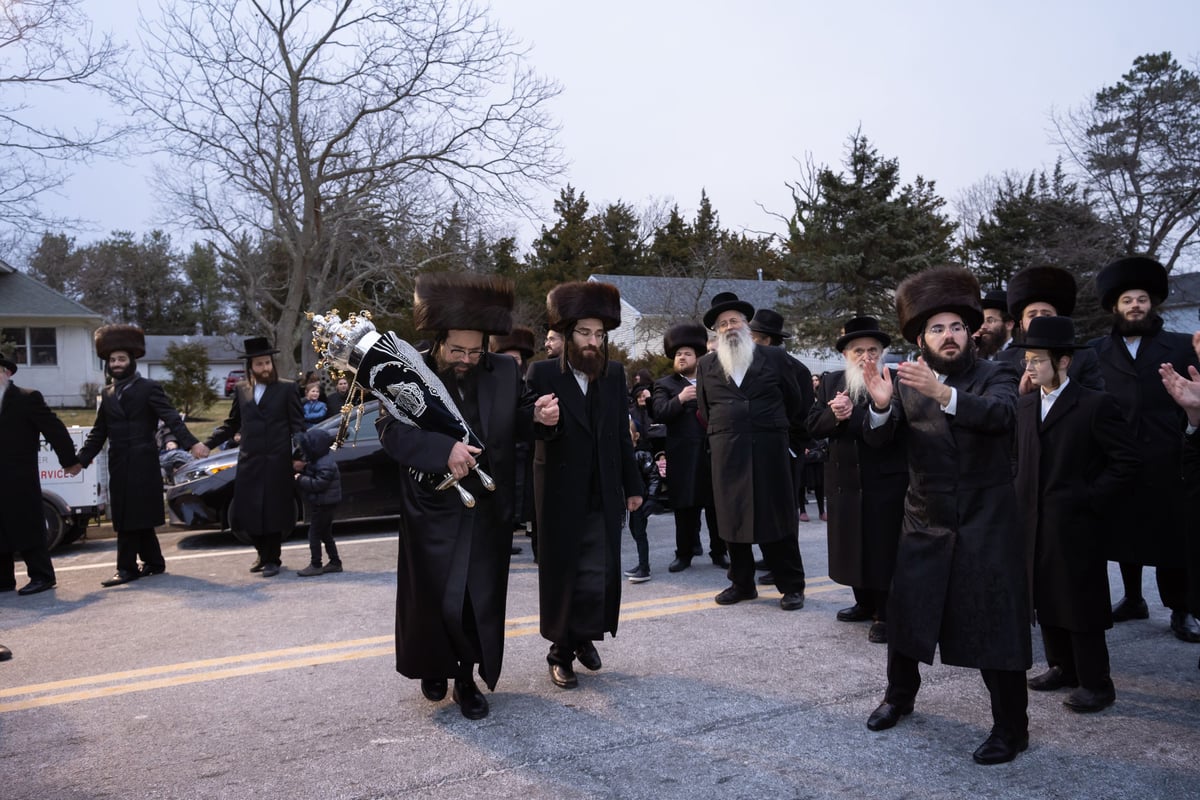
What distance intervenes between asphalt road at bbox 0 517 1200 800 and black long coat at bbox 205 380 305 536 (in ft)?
5.31

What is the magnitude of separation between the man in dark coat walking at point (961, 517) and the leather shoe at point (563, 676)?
5.55 feet

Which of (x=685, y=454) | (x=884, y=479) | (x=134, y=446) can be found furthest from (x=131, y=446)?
(x=884, y=479)

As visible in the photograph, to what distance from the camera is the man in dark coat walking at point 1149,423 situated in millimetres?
5789

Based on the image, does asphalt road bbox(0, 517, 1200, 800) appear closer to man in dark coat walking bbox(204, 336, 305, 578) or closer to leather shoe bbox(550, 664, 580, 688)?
leather shoe bbox(550, 664, 580, 688)

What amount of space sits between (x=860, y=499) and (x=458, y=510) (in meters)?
2.79

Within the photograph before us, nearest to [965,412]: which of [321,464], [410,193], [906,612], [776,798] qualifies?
[906,612]

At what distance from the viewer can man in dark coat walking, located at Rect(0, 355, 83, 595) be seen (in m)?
7.67

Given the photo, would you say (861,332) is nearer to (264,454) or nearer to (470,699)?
(470,699)

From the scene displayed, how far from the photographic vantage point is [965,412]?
390cm

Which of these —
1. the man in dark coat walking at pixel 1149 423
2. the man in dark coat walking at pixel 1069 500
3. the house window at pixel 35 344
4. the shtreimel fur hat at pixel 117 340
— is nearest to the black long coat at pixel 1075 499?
the man in dark coat walking at pixel 1069 500

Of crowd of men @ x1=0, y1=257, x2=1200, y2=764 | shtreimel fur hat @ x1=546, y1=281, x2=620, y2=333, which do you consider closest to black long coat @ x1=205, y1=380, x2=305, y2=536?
crowd of men @ x1=0, y1=257, x2=1200, y2=764

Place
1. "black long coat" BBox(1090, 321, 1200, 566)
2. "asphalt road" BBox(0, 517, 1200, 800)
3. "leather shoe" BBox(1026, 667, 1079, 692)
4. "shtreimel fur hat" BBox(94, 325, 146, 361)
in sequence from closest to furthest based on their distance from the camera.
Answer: "asphalt road" BBox(0, 517, 1200, 800) → "leather shoe" BBox(1026, 667, 1079, 692) → "black long coat" BBox(1090, 321, 1200, 566) → "shtreimel fur hat" BBox(94, 325, 146, 361)

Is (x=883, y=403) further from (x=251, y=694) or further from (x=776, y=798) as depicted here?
(x=251, y=694)

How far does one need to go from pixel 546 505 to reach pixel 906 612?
2043 millimetres
